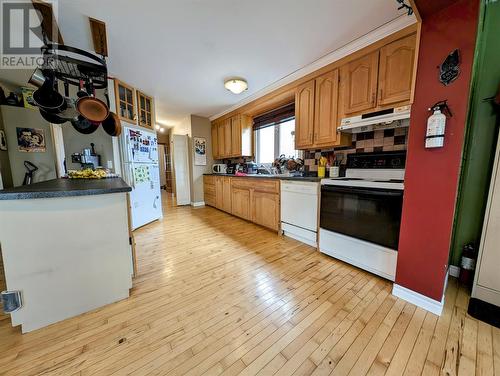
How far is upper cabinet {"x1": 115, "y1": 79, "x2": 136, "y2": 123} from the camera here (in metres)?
2.82

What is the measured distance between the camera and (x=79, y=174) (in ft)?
6.99

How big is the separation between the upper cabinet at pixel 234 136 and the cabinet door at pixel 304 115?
1514mm

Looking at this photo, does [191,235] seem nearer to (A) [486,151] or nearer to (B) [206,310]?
(B) [206,310]

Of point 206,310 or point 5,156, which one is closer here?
point 206,310

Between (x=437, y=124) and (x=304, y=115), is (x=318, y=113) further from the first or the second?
(x=437, y=124)

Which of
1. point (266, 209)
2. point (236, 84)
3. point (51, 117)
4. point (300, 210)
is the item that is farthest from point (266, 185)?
point (51, 117)

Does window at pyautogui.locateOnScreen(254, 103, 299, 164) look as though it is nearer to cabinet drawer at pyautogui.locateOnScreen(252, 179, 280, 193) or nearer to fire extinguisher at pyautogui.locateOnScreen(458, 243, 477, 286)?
cabinet drawer at pyautogui.locateOnScreen(252, 179, 280, 193)

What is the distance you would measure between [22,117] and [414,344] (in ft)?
16.3

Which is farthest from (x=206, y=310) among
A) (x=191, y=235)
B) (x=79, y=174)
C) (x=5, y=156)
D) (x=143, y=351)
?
(x=5, y=156)

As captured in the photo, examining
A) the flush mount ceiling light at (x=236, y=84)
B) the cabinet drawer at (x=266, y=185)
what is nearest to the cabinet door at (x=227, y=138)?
the flush mount ceiling light at (x=236, y=84)

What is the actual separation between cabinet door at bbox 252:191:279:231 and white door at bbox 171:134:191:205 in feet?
8.43

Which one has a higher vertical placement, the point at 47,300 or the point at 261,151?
the point at 261,151

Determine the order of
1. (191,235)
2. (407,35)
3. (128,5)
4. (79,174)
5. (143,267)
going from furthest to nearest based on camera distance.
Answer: (191,235), (79,174), (143,267), (407,35), (128,5)

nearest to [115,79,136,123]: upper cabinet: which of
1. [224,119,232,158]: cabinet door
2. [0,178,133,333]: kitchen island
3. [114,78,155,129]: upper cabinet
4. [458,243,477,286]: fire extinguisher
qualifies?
[114,78,155,129]: upper cabinet
